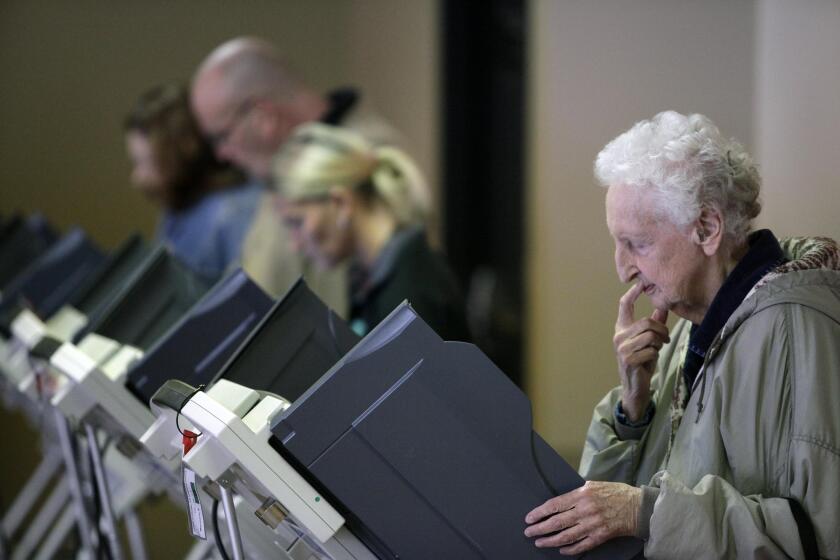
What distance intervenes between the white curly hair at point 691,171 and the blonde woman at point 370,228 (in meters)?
1.16

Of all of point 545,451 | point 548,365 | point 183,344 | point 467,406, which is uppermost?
point 183,344

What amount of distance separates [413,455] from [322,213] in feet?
5.35

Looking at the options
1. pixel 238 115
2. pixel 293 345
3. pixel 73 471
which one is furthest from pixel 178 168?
pixel 293 345

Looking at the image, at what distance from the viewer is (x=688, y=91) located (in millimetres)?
3672

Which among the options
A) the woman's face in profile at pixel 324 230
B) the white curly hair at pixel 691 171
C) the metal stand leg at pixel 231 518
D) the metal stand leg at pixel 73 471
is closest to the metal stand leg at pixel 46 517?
the metal stand leg at pixel 73 471

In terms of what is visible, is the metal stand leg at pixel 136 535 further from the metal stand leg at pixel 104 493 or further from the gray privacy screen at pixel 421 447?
the gray privacy screen at pixel 421 447

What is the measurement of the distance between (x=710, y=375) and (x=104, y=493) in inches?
52.8

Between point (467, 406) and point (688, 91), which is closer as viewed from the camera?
point (467, 406)

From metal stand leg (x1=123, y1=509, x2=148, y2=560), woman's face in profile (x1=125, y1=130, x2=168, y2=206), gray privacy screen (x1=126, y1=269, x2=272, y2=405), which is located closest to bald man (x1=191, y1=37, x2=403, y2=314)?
woman's face in profile (x1=125, y1=130, x2=168, y2=206)

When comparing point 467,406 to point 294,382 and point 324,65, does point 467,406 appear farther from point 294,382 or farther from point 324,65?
point 324,65

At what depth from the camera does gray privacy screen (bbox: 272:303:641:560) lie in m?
1.67

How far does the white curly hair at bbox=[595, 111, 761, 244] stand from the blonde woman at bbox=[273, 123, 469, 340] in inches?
45.8

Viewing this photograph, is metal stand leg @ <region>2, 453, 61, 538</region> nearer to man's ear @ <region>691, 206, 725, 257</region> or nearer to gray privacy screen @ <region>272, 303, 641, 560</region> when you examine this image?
gray privacy screen @ <region>272, 303, 641, 560</region>

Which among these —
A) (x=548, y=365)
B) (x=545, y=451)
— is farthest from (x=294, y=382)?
(x=548, y=365)
